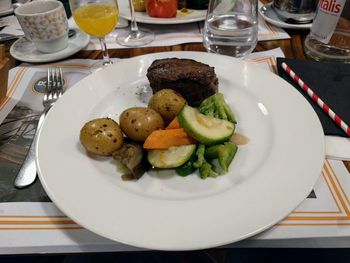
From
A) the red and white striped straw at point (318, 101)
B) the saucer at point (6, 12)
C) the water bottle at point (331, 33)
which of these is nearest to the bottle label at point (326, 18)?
the water bottle at point (331, 33)

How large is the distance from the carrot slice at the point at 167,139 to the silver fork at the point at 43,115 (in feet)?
0.98

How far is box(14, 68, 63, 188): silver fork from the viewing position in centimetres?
75

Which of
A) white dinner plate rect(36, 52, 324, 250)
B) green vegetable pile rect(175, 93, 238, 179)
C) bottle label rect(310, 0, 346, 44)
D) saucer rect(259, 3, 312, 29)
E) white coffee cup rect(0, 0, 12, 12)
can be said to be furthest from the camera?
white coffee cup rect(0, 0, 12, 12)

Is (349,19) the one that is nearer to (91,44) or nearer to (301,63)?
(301,63)

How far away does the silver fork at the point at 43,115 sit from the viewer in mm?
748

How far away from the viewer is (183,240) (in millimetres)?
545

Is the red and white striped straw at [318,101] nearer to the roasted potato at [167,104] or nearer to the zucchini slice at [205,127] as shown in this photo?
the zucchini slice at [205,127]

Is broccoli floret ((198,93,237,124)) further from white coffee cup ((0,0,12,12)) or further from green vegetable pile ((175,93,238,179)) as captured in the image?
white coffee cup ((0,0,12,12))

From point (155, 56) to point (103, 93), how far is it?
266mm

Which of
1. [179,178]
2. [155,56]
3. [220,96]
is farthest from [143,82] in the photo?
[179,178]

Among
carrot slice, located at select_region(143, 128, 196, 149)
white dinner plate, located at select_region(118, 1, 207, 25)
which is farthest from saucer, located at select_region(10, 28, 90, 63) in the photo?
carrot slice, located at select_region(143, 128, 196, 149)

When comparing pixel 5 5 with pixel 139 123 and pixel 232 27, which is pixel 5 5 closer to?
pixel 232 27

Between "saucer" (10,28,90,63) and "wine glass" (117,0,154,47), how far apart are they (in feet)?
0.54

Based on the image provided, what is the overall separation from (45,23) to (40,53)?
0.53 ft
